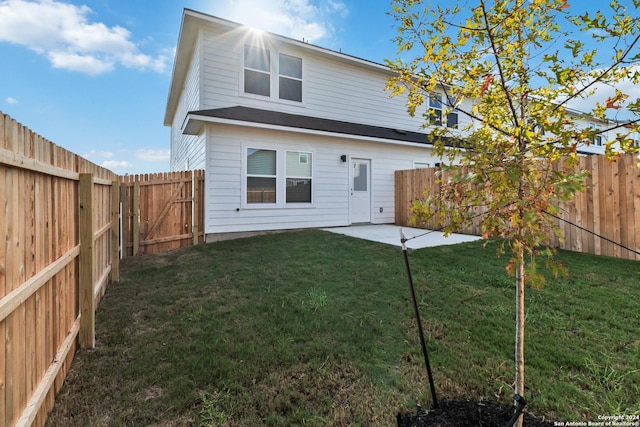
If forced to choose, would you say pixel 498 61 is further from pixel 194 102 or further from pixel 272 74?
pixel 194 102

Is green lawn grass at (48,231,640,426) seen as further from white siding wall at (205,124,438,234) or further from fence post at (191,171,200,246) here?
white siding wall at (205,124,438,234)

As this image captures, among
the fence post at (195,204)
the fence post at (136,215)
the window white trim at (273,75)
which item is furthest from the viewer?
the window white trim at (273,75)

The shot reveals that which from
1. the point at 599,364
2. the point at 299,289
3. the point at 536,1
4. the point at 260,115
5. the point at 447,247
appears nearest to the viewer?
the point at 536,1

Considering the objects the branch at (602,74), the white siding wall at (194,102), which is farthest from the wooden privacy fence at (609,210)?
the white siding wall at (194,102)

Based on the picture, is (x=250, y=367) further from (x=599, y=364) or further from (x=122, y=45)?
(x=122, y=45)

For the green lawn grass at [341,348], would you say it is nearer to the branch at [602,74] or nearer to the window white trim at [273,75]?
the branch at [602,74]

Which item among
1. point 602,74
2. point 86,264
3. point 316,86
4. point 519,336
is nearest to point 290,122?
point 316,86

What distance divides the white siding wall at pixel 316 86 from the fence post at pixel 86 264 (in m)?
5.97

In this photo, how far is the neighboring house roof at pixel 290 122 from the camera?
7.59 meters

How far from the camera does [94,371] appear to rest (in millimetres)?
2434

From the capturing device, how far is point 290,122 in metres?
8.74

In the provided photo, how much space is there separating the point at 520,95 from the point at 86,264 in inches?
143

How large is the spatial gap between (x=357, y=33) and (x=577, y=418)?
445 inches

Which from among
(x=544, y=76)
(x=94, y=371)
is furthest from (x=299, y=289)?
(x=544, y=76)
